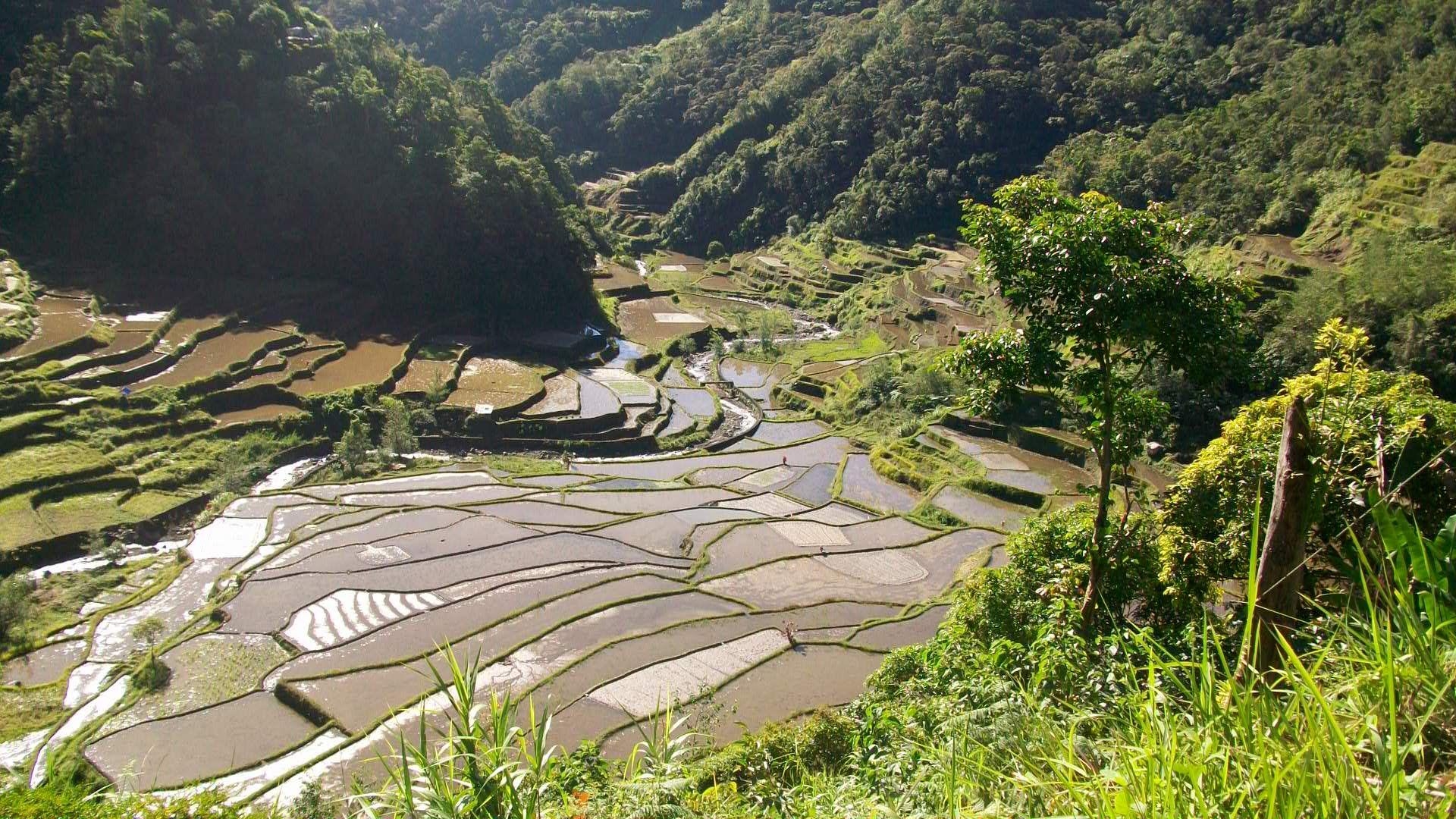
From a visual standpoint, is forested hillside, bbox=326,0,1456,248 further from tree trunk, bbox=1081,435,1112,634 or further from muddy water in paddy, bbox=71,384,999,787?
tree trunk, bbox=1081,435,1112,634

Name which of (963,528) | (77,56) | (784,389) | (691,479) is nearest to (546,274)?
(784,389)

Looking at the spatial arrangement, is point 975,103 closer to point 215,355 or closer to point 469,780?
point 215,355

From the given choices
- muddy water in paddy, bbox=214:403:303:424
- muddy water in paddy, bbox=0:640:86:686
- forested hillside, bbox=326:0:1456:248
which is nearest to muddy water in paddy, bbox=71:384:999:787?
muddy water in paddy, bbox=0:640:86:686

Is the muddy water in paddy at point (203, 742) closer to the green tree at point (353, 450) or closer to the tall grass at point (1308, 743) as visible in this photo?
the green tree at point (353, 450)

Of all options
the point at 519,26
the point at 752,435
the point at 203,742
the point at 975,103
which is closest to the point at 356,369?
the point at 752,435

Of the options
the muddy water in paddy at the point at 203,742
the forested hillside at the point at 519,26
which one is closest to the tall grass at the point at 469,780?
the muddy water in paddy at the point at 203,742

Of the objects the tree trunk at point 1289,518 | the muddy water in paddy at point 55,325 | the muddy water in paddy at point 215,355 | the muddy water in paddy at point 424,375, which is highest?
the tree trunk at point 1289,518
